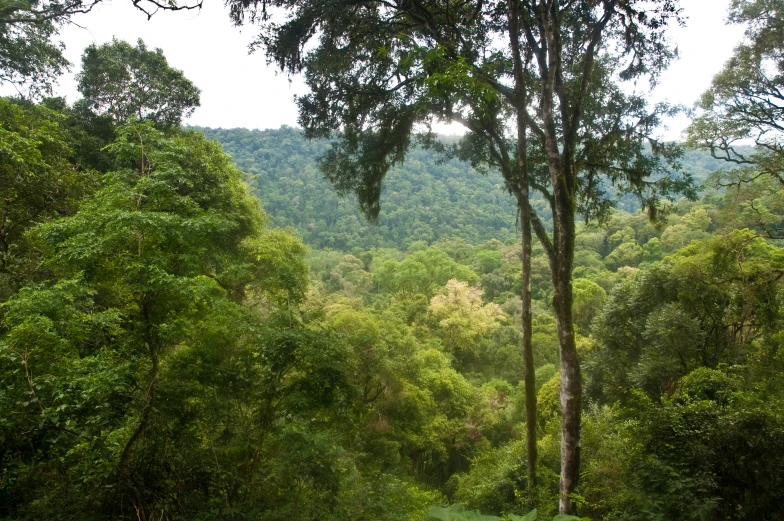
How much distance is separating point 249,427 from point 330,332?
1844 mm

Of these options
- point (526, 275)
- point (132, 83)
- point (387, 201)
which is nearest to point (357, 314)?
point (526, 275)

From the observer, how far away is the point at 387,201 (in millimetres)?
76250

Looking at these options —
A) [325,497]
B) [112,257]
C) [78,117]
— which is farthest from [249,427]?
[78,117]

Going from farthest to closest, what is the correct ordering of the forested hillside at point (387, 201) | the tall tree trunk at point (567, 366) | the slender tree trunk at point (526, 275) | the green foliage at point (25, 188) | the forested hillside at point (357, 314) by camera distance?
the forested hillside at point (387, 201) → the green foliage at point (25, 188) → the slender tree trunk at point (526, 275) → the tall tree trunk at point (567, 366) → the forested hillside at point (357, 314)

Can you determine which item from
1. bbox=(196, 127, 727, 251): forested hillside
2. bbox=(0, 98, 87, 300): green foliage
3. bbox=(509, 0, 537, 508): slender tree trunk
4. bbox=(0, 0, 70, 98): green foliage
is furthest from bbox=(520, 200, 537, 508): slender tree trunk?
bbox=(196, 127, 727, 251): forested hillside

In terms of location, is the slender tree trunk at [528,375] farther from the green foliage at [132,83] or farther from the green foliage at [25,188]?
the green foliage at [132,83]

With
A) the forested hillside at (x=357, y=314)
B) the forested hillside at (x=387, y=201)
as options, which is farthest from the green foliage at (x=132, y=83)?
the forested hillside at (x=387, y=201)

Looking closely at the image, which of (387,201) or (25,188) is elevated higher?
(387,201)

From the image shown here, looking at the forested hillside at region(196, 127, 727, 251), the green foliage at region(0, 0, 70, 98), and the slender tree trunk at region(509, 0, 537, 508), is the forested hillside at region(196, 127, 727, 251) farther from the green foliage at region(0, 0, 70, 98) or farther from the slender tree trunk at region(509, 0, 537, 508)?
the slender tree trunk at region(509, 0, 537, 508)

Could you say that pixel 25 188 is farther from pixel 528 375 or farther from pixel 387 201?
pixel 387 201

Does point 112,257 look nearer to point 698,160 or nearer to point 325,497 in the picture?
point 325,497

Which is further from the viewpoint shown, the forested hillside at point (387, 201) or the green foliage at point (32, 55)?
the forested hillside at point (387, 201)

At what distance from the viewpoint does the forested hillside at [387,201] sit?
68625 millimetres

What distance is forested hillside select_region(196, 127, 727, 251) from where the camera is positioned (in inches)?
2702
